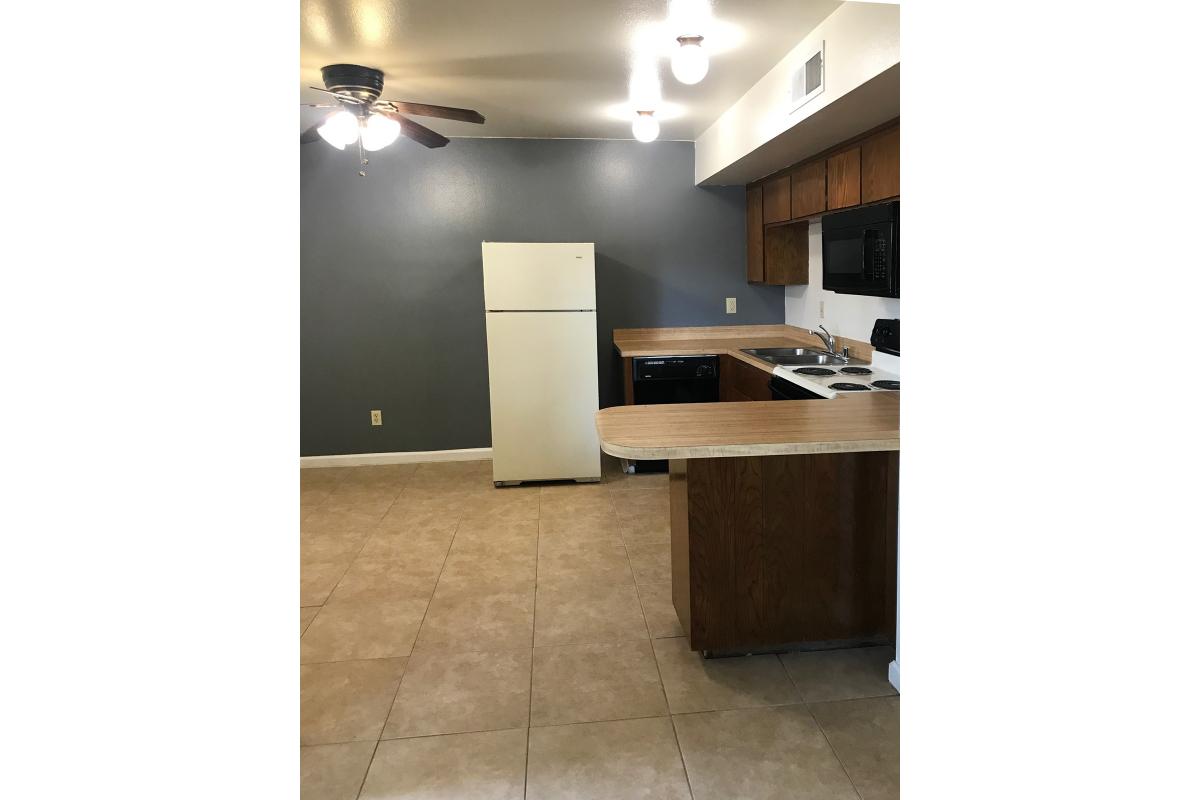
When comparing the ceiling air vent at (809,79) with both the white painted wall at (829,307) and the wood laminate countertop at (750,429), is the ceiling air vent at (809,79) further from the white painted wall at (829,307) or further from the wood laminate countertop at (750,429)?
the white painted wall at (829,307)

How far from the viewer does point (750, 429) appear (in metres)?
2.48

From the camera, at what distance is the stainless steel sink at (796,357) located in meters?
4.44

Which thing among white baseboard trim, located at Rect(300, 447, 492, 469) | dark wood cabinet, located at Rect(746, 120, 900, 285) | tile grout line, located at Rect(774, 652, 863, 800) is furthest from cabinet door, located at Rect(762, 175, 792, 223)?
tile grout line, located at Rect(774, 652, 863, 800)

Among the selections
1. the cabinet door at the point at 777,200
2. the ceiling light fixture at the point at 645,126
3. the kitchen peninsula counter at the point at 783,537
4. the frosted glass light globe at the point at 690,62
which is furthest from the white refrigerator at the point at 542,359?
the kitchen peninsula counter at the point at 783,537

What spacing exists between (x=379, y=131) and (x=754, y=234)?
2850 mm

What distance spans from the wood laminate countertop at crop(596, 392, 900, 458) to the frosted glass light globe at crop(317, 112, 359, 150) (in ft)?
5.28

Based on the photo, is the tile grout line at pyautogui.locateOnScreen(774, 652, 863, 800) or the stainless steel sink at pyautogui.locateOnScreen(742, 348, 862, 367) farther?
the stainless steel sink at pyautogui.locateOnScreen(742, 348, 862, 367)

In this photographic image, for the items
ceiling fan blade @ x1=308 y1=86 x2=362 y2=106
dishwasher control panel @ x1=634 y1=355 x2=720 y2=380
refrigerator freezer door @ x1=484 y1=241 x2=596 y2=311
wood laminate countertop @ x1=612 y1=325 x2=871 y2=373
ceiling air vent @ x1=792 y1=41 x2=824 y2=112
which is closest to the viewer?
ceiling air vent @ x1=792 y1=41 x2=824 y2=112

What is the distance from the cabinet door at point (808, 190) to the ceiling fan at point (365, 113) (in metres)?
1.70

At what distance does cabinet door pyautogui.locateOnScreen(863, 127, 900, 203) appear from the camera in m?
3.10

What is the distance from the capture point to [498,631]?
2973 millimetres

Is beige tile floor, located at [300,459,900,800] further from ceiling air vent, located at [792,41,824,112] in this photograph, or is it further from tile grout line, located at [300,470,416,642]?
ceiling air vent, located at [792,41,824,112]

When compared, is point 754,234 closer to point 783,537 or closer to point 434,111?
point 434,111
